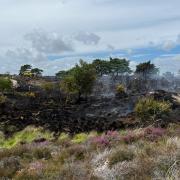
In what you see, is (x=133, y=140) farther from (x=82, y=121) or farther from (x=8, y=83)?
(x=8, y=83)

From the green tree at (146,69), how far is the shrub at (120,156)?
101127 millimetres

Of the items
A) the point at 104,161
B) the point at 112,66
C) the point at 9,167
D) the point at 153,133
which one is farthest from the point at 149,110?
the point at 112,66

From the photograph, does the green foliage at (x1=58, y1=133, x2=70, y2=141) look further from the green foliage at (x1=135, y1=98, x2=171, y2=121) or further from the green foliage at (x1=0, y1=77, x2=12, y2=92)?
the green foliage at (x1=0, y1=77, x2=12, y2=92)

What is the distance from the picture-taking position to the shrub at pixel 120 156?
13.3 metres

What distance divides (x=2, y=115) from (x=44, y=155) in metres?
31.1

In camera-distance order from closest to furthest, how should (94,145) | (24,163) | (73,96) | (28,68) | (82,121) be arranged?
1. (24,163)
2. (94,145)
3. (82,121)
4. (73,96)
5. (28,68)

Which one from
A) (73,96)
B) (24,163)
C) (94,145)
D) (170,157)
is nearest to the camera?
(170,157)

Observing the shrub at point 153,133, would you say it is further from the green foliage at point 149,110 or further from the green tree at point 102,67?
the green tree at point 102,67

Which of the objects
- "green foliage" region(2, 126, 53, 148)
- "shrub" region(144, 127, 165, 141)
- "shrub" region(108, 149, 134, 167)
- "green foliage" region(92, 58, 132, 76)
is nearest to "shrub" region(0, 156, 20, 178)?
"shrub" region(108, 149, 134, 167)

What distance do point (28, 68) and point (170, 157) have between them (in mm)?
120292

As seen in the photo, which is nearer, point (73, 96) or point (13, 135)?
point (13, 135)

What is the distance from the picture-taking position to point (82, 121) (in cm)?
4275

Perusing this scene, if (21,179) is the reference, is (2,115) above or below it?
below

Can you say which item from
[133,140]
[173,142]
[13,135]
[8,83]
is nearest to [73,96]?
[8,83]
